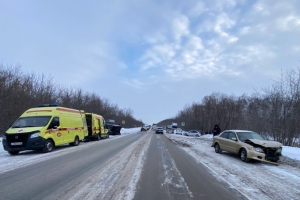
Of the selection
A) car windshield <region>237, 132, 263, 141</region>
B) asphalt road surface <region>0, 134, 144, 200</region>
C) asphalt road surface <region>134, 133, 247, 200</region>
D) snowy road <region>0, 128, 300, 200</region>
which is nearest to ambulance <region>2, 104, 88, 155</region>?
snowy road <region>0, 128, 300, 200</region>

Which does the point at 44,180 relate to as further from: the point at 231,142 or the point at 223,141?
the point at 223,141

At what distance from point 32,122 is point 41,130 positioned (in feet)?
4.26

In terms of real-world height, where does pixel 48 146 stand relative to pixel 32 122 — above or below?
below

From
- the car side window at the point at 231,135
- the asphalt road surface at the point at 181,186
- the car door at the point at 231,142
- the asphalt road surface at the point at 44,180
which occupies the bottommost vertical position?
the asphalt road surface at the point at 44,180

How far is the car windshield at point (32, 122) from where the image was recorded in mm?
14352

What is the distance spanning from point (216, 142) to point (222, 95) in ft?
204

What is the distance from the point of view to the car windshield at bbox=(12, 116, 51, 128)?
14.4 metres

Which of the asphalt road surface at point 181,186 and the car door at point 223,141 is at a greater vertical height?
the car door at point 223,141

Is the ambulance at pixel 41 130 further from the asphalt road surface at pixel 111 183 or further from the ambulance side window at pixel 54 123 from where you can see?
the asphalt road surface at pixel 111 183

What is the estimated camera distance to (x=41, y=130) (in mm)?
13789

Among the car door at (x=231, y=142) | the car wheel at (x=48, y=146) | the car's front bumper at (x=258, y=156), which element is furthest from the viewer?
the car wheel at (x=48, y=146)

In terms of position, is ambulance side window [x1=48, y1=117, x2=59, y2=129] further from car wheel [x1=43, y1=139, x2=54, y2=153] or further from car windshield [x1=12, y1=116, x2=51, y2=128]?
car wheel [x1=43, y1=139, x2=54, y2=153]

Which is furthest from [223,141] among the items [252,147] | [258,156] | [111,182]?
[111,182]

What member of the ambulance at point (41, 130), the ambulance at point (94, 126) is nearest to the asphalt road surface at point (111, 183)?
the ambulance at point (41, 130)
